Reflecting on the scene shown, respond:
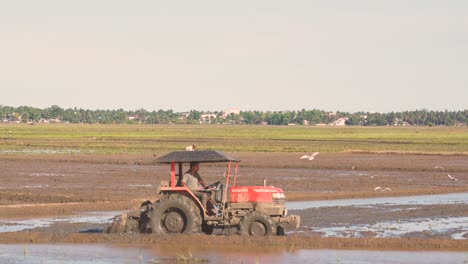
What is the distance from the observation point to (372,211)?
27812 mm

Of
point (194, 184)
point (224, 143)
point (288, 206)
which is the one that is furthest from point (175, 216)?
point (224, 143)

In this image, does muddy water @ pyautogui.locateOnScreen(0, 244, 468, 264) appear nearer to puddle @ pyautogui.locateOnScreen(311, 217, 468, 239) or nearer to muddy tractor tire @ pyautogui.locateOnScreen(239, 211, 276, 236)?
muddy tractor tire @ pyautogui.locateOnScreen(239, 211, 276, 236)

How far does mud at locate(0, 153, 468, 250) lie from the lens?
786 inches

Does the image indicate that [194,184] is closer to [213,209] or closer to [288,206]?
[213,209]

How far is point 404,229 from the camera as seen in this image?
75.9 feet

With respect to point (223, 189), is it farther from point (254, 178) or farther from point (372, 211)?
point (254, 178)

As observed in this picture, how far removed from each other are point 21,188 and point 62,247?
648 inches

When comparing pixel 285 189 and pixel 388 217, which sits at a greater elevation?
pixel 388 217

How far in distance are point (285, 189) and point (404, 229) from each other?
13268 mm

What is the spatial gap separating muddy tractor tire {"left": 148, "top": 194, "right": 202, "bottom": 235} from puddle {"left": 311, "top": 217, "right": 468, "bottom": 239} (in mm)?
3464

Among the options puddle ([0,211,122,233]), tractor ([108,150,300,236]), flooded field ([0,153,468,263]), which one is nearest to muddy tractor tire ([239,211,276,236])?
tractor ([108,150,300,236])

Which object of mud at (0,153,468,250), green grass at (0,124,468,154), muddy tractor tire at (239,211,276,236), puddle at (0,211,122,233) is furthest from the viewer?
green grass at (0,124,468,154)

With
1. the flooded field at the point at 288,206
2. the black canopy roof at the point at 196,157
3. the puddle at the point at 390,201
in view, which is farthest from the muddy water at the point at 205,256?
the puddle at the point at 390,201

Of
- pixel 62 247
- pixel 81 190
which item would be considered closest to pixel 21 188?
pixel 81 190
